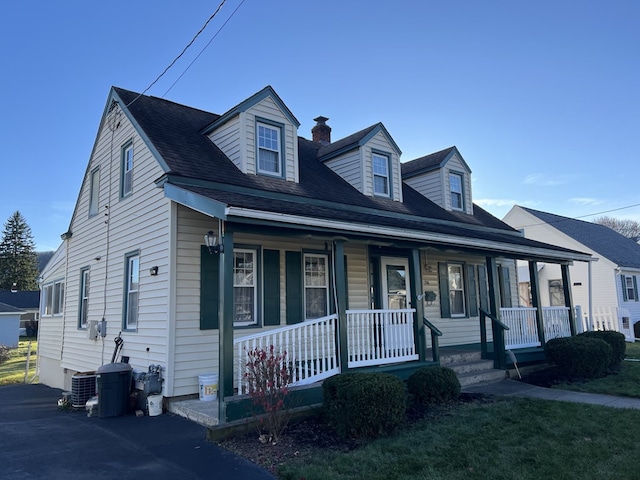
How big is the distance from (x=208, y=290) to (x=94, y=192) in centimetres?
625

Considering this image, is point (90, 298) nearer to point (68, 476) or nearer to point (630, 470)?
point (68, 476)

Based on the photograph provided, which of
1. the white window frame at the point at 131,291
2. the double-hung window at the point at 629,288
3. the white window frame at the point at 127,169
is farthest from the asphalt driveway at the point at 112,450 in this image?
the double-hung window at the point at 629,288

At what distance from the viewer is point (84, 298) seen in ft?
39.6

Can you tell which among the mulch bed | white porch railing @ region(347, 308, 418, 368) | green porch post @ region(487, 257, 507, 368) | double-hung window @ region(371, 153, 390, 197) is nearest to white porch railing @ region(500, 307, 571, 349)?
green porch post @ region(487, 257, 507, 368)

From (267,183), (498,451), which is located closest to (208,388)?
(267,183)

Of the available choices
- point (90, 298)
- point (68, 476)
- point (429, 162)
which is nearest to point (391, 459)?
point (68, 476)

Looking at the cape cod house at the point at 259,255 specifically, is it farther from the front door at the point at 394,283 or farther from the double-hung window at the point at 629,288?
the double-hung window at the point at 629,288

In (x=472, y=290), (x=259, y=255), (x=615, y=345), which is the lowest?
(x=615, y=345)

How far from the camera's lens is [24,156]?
18328 mm

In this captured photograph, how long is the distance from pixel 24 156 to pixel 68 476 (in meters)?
17.5

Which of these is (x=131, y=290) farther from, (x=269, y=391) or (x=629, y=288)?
(x=629, y=288)

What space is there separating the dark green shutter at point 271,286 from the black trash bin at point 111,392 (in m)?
2.83

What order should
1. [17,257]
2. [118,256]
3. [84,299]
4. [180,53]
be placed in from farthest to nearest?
[17,257] → [84,299] → [118,256] → [180,53]

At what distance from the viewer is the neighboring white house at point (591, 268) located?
23.0 metres
